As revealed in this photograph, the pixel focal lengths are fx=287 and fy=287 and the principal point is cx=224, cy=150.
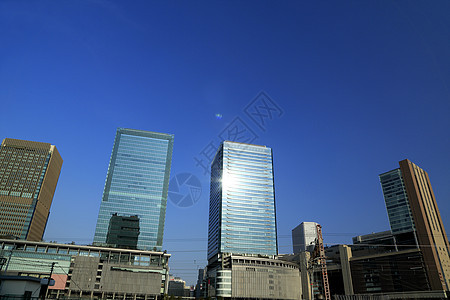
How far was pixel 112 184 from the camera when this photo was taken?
158250 mm

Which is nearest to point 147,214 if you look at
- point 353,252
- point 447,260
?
point 353,252

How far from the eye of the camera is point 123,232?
151 meters

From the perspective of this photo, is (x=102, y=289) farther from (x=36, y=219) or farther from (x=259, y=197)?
(x=36, y=219)

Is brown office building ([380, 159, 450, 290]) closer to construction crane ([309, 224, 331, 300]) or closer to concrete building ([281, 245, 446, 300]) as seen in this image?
concrete building ([281, 245, 446, 300])

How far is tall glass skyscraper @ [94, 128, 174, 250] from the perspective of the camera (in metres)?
154

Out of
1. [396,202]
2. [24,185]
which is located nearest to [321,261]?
[396,202]

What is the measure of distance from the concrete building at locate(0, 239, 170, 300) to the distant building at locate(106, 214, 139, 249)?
34661 mm

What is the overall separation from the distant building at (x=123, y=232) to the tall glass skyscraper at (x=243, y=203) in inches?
1775

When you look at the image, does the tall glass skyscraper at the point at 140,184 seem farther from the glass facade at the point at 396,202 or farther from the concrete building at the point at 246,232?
the glass facade at the point at 396,202

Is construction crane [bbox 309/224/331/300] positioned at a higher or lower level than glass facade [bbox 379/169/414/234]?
lower

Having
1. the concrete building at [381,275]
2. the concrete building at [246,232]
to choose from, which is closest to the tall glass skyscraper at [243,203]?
the concrete building at [246,232]

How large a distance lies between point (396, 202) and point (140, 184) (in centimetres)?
13712

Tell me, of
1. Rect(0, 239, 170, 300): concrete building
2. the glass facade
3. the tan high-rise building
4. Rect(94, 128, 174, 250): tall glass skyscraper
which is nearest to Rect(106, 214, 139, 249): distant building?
Rect(94, 128, 174, 250): tall glass skyscraper

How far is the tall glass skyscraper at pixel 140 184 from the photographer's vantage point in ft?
506
